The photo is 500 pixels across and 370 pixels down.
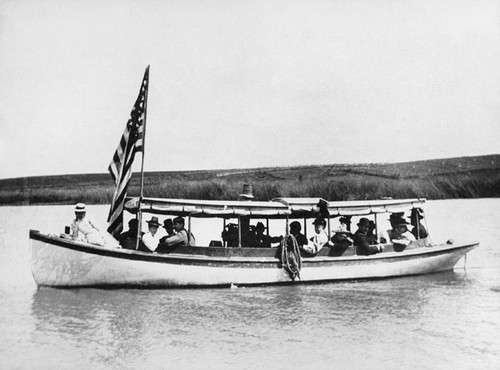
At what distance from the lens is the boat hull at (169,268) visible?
850 centimetres

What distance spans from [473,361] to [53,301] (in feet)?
20.1

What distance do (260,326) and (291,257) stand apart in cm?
293

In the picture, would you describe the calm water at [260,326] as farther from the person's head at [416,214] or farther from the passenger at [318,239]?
the person's head at [416,214]

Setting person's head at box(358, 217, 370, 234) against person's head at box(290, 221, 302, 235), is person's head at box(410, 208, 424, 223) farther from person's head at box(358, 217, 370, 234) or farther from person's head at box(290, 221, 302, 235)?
person's head at box(290, 221, 302, 235)

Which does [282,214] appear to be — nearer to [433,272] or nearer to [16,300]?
[433,272]

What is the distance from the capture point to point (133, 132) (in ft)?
29.2

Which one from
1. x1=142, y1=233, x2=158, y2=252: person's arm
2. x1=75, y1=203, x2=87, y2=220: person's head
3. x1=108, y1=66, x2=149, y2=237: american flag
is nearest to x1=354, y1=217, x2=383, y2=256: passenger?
x1=142, y1=233, x2=158, y2=252: person's arm

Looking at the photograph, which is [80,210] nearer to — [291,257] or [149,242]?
[149,242]

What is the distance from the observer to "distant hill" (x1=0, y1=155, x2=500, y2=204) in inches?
489

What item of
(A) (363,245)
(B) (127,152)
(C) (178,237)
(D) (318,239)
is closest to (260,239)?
(D) (318,239)

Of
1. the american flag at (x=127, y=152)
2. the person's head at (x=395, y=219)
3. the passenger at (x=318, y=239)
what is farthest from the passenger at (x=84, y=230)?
the person's head at (x=395, y=219)

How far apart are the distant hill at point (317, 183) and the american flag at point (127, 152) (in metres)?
2.79

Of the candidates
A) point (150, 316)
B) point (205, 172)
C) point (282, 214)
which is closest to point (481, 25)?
point (282, 214)

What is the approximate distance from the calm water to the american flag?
128 cm
